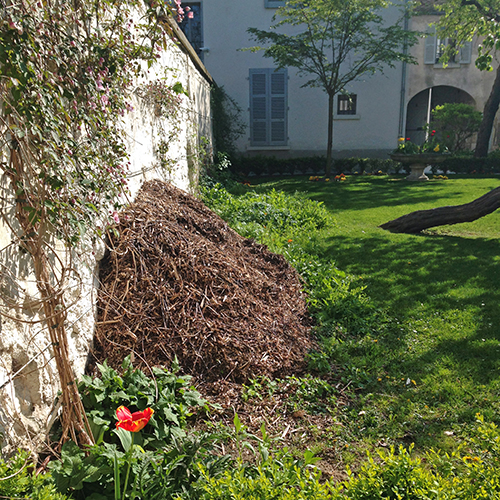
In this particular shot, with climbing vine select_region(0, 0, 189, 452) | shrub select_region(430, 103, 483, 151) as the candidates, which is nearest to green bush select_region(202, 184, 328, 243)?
climbing vine select_region(0, 0, 189, 452)

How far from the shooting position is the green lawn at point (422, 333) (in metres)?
2.60

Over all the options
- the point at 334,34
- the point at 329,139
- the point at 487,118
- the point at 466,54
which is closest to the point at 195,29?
the point at 334,34

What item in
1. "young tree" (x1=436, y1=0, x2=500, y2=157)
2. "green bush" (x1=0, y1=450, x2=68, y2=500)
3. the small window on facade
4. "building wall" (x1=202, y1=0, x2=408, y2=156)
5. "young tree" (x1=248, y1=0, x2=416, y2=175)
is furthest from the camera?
the small window on facade

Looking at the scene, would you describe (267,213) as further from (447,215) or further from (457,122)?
(457,122)

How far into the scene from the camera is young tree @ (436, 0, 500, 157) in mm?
6839

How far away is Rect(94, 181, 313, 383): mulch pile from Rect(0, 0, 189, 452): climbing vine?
593 millimetres

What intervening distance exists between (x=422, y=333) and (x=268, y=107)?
1381 centimetres

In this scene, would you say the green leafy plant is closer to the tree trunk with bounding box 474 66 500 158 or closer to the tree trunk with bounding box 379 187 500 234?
the tree trunk with bounding box 379 187 500 234

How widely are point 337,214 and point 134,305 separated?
608cm

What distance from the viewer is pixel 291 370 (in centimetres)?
301

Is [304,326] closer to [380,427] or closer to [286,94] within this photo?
[380,427]

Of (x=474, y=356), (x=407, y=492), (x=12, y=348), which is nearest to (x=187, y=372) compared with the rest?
(x=12, y=348)

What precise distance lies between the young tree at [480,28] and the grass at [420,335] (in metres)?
2.96

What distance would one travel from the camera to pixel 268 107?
1605cm
